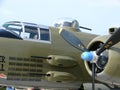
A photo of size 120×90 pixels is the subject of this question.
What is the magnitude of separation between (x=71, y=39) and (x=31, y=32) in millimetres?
1605

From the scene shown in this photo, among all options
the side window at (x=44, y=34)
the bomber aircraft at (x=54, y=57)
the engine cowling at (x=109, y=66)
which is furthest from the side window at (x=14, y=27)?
the engine cowling at (x=109, y=66)

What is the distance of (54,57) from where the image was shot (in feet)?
42.2

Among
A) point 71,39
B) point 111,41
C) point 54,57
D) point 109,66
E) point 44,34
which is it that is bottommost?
point 109,66

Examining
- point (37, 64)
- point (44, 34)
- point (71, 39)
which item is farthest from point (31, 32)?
point (71, 39)

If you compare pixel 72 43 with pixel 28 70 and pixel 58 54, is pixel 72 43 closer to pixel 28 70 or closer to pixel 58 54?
pixel 58 54

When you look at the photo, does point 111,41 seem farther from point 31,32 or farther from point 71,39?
point 31,32

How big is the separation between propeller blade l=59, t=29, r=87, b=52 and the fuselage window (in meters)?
0.99

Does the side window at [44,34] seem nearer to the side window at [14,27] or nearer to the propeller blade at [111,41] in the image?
the side window at [14,27]

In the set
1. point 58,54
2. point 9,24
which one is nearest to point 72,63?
point 58,54

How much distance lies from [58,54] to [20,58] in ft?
4.91

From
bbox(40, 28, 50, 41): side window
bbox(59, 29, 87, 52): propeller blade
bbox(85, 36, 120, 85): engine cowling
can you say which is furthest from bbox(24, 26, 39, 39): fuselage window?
bbox(85, 36, 120, 85): engine cowling

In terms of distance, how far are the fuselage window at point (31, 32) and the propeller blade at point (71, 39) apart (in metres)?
0.99

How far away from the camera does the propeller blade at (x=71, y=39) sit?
532 inches

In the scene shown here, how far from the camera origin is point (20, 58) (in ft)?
41.0
